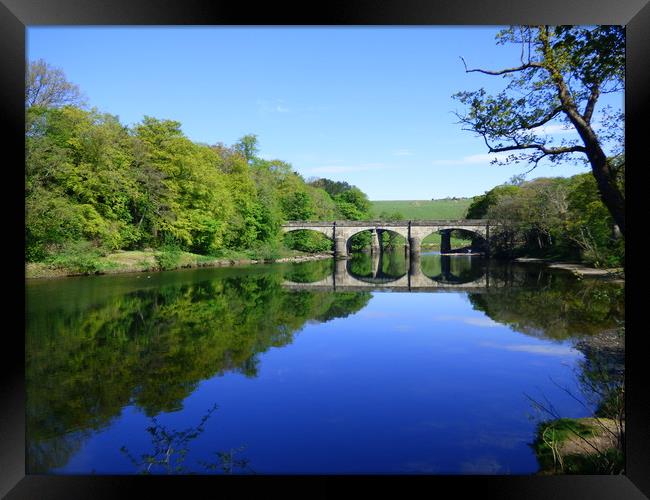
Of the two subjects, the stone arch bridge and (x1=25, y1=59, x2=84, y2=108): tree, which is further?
the stone arch bridge

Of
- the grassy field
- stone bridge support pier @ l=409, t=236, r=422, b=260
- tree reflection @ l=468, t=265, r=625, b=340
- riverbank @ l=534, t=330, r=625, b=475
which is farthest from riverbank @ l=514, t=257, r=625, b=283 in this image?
the grassy field

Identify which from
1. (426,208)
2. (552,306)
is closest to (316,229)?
(552,306)

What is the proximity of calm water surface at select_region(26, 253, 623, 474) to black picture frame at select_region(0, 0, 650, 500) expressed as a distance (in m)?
1.67

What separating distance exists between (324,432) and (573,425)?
3007mm

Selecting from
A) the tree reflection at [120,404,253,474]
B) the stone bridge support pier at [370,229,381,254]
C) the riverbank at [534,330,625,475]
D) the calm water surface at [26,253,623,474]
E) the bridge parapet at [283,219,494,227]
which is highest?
the bridge parapet at [283,219,494,227]

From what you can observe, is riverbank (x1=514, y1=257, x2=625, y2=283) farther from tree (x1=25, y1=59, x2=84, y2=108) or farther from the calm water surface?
tree (x1=25, y1=59, x2=84, y2=108)

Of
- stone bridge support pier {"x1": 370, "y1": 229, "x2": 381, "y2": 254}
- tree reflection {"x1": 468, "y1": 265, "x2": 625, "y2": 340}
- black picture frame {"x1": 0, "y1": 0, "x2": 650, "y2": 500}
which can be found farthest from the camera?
stone bridge support pier {"x1": 370, "y1": 229, "x2": 381, "y2": 254}

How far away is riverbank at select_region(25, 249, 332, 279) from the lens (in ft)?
75.7

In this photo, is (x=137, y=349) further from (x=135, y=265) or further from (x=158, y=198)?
(x=158, y=198)

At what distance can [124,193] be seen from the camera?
27422 millimetres

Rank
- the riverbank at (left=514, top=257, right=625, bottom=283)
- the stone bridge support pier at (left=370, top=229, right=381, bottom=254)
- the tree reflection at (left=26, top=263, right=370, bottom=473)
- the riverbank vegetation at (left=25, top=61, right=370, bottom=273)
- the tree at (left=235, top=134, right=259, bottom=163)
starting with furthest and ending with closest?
the stone bridge support pier at (left=370, top=229, right=381, bottom=254)
the tree at (left=235, top=134, right=259, bottom=163)
the riverbank at (left=514, top=257, right=625, bottom=283)
the riverbank vegetation at (left=25, top=61, right=370, bottom=273)
the tree reflection at (left=26, top=263, right=370, bottom=473)

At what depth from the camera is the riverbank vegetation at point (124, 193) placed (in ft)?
73.4
